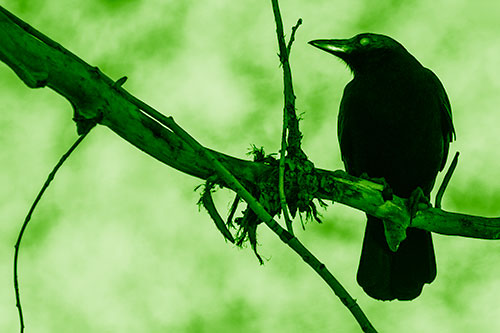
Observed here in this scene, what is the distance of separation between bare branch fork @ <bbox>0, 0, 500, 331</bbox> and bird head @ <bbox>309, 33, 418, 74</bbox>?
1602mm

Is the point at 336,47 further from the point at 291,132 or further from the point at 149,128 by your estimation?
the point at 149,128

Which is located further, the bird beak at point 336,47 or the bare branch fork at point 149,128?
the bird beak at point 336,47

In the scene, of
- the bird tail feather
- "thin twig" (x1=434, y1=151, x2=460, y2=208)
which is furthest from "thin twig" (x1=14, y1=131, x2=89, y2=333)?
the bird tail feather

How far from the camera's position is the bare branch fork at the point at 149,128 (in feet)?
7.14

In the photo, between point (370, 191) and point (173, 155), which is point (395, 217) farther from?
point (173, 155)

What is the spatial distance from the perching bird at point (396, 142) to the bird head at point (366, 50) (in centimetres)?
1

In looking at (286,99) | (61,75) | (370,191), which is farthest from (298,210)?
(61,75)

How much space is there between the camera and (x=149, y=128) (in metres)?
2.60

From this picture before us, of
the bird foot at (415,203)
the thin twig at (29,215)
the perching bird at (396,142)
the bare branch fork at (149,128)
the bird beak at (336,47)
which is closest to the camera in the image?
the thin twig at (29,215)

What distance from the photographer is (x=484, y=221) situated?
370 cm

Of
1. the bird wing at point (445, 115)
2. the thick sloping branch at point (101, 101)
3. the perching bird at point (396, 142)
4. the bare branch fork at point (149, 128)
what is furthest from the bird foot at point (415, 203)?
the bird wing at point (445, 115)

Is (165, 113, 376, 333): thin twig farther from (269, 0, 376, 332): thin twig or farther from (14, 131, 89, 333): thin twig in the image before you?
(14, 131, 89, 333): thin twig

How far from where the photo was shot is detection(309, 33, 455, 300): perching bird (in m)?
4.50

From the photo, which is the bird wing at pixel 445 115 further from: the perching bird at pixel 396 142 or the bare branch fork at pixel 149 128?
the bare branch fork at pixel 149 128
